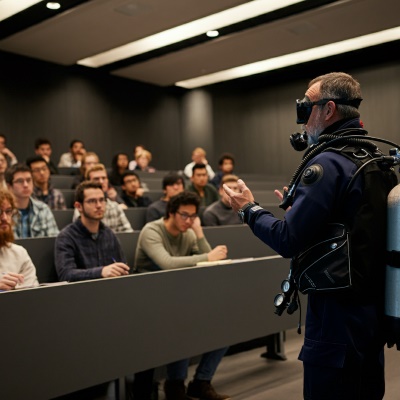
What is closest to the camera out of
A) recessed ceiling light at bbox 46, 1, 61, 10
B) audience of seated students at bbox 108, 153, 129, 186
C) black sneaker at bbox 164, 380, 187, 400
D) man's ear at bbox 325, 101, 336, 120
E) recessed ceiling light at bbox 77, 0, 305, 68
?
man's ear at bbox 325, 101, 336, 120

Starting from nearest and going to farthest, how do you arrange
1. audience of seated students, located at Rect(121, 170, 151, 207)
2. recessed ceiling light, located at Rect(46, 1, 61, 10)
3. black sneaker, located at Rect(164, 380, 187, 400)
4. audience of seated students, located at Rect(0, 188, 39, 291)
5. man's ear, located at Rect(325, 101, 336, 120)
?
man's ear, located at Rect(325, 101, 336, 120)
audience of seated students, located at Rect(0, 188, 39, 291)
black sneaker, located at Rect(164, 380, 187, 400)
audience of seated students, located at Rect(121, 170, 151, 207)
recessed ceiling light, located at Rect(46, 1, 61, 10)

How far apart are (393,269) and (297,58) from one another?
7.51 meters

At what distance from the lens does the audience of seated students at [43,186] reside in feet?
13.7

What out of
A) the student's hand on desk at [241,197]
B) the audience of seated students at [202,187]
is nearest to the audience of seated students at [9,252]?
the student's hand on desk at [241,197]

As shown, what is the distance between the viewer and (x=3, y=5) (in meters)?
6.04

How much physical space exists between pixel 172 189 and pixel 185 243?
115 centimetres

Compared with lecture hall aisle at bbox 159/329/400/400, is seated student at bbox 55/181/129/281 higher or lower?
higher

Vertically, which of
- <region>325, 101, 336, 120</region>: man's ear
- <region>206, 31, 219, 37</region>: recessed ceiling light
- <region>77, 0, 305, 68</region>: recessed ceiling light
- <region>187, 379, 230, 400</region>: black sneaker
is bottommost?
<region>187, 379, 230, 400</region>: black sneaker

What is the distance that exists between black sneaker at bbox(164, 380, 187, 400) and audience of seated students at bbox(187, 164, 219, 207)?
2527 mm

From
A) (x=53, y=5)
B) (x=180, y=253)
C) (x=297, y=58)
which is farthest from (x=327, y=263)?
(x=297, y=58)

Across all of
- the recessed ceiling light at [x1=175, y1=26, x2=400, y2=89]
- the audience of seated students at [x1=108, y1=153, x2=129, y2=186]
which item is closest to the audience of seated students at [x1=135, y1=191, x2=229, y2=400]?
the audience of seated students at [x1=108, y1=153, x2=129, y2=186]

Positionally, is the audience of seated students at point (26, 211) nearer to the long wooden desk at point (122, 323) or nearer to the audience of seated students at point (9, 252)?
the audience of seated students at point (9, 252)

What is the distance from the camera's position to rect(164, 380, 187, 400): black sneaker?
2.59 m

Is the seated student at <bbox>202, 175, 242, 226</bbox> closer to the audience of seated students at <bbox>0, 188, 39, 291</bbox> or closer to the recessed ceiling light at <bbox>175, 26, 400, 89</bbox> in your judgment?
the audience of seated students at <bbox>0, 188, 39, 291</bbox>
